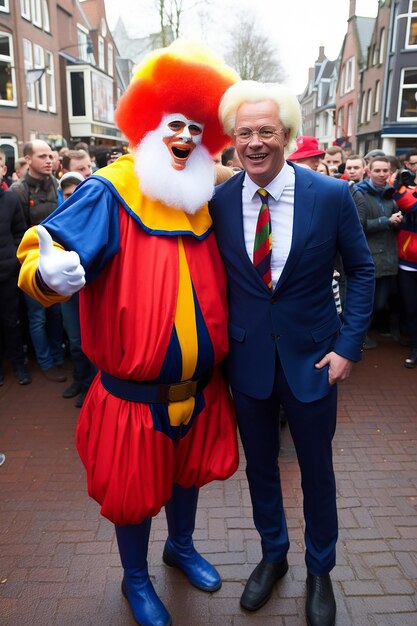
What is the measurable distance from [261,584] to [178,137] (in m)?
1.97

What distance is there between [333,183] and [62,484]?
2.44 metres

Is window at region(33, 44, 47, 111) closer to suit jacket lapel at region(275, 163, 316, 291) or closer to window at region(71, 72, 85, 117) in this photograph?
window at region(71, 72, 85, 117)

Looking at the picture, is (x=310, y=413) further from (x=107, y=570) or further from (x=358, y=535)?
(x=107, y=570)

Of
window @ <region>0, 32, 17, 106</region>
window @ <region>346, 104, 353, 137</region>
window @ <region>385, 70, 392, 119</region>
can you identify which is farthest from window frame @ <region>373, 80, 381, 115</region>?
window @ <region>0, 32, 17, 106</region>

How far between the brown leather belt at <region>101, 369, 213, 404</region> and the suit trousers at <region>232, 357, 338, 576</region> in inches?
9.6

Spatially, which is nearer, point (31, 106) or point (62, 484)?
point (62, 484)

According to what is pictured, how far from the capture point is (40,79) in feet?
76.1

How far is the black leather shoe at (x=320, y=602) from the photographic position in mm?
2258

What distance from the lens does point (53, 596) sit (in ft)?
7.95

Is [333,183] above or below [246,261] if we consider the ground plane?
above

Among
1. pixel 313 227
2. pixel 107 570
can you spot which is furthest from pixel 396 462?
pixel 313 227

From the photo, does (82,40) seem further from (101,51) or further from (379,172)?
(379,172)

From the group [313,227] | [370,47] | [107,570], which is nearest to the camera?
[313,227]

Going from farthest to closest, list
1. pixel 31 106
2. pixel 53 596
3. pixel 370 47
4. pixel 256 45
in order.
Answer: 1. pixel 256 45
2. pixel 370 47
3. pixel 31 106
4. pixel 53 596
